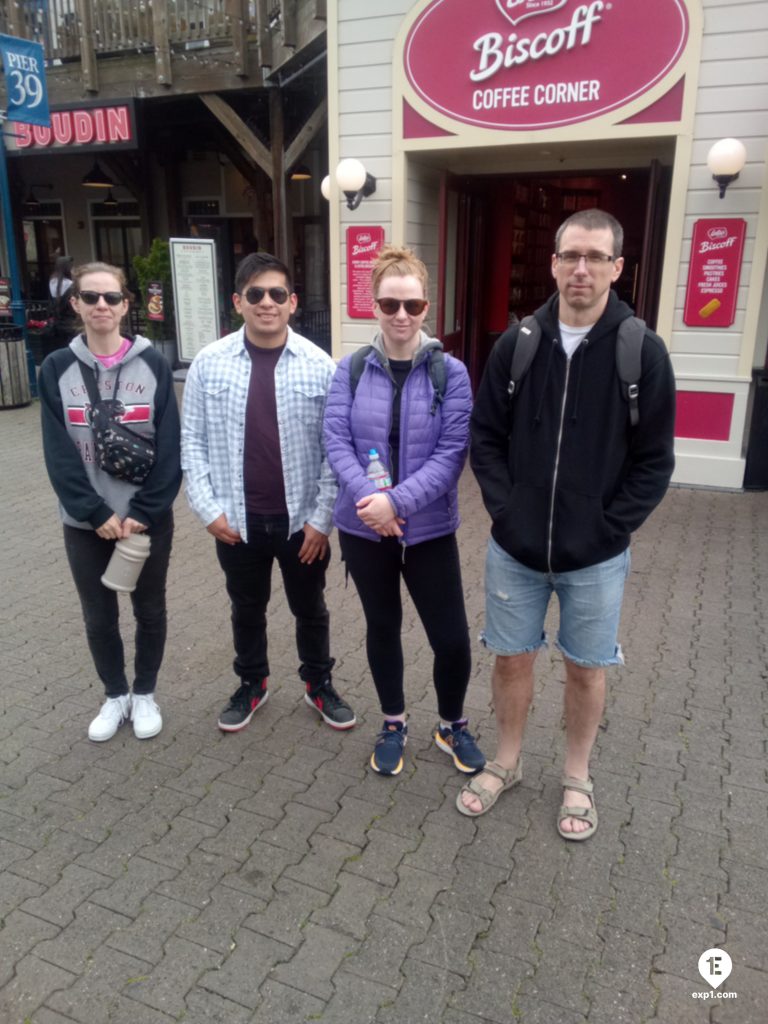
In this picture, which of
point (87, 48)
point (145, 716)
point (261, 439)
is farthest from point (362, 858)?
point (87, 48)

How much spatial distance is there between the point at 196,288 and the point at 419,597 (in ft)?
22.0

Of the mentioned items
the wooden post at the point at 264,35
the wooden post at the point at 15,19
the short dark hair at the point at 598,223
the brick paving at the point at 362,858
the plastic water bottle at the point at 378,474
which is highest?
the wooden post at the point at 15,19

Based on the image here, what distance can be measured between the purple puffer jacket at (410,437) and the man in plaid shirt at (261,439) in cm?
23

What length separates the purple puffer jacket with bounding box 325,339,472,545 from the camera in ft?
8.92

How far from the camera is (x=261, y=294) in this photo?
2857mm

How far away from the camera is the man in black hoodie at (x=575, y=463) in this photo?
239 cm

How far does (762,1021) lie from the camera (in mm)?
2070

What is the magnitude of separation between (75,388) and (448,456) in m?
1.44

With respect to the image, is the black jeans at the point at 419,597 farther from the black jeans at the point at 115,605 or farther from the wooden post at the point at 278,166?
the wooden post at the point at 278,166

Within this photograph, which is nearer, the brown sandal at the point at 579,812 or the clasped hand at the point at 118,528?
the brown sandal at the point at 579,812

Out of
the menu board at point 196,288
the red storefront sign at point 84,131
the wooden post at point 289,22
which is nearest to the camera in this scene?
the menu board at point 196,288

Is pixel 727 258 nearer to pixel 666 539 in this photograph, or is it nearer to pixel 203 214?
pixel 666 539

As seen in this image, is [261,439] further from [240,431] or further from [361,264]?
[361,264]

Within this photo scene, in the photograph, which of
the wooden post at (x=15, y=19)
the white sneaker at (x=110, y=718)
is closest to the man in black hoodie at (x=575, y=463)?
the white sneaker at (x=110, y=718)
